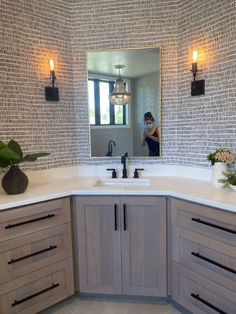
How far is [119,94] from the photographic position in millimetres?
2445

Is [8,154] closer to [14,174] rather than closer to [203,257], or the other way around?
[14,174]

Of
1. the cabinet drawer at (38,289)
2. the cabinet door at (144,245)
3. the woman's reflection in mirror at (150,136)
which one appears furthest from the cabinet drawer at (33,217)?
the woman's reflection in mirror at (150,136)

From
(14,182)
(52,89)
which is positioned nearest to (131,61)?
(52,89)

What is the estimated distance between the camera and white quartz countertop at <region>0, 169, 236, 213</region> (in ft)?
5.55

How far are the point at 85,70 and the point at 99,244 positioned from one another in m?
1.57

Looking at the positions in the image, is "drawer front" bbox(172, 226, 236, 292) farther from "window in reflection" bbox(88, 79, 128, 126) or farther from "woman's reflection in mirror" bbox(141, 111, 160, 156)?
"window in reflection" bbox(88, 79, 128, 126)

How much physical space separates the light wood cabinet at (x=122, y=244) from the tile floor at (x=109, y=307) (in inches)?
4.2

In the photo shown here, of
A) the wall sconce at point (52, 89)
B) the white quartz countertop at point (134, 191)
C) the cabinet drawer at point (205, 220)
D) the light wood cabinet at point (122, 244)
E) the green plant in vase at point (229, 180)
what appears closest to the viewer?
the cabinet drawer at point (205, 220)

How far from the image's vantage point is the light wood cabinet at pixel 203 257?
5.14 feet

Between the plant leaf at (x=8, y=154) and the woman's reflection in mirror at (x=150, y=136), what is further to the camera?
the woman's reflection in mirror at (x=150, y=136)

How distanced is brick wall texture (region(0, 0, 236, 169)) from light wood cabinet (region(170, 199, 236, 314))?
0.64 metres

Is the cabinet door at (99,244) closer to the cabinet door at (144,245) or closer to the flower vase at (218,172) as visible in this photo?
the cabinet door at (144,245)

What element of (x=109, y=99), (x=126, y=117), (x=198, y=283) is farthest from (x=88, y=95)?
(x=198, y=283)

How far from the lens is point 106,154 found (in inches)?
99.9
